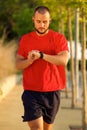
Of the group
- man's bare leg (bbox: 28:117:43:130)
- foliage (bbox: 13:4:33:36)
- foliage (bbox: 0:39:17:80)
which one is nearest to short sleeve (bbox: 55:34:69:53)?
man's bare leg (bbox: 28:117:43:130)

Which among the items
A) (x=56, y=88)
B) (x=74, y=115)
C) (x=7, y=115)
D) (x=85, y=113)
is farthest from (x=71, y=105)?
(x=56, y=88)

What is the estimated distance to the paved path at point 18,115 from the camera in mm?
10227

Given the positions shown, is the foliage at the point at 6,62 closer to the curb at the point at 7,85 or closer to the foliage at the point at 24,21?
the curb at the point at 7,85

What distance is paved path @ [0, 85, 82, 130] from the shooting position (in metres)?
10.2

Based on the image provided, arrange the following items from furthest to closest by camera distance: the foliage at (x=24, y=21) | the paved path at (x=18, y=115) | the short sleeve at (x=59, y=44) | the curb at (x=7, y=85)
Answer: the foliage at (x=24, y=21) → the curb at (x=7, y=85) → the paved path at (x=18, y=115) → the short sleeve at (x=59, y=44)

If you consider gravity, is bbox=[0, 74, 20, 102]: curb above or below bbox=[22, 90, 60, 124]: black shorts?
below

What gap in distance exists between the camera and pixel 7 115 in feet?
38.2

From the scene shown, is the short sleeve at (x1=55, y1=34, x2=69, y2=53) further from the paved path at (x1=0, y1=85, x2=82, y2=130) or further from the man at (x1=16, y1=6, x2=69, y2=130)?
the paved path at (x1=0, y1=85, x2=82, y2=130)

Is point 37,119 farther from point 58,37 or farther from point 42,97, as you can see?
point 58,37

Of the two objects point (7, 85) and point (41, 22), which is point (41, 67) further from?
point (7, 85)

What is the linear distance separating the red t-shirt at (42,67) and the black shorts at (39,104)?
7 centimetres

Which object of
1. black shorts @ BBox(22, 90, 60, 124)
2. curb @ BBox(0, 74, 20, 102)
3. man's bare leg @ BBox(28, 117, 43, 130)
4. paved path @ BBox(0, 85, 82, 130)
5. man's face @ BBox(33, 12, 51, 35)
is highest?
man's face @ BBox(33, 12, 51, 35)

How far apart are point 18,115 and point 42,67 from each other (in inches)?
224

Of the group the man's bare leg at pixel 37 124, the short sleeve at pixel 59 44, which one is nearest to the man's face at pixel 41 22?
the short sleeve at pixel 59 44
